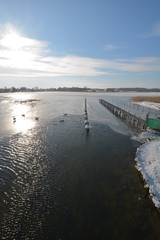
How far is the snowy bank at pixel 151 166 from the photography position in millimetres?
10323

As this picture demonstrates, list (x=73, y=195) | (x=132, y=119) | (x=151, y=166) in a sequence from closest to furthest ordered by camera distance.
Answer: (x=73, y=195), (x=151, y=166), (x=132, y=119)

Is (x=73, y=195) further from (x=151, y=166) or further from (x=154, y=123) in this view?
(x=154, y=123)

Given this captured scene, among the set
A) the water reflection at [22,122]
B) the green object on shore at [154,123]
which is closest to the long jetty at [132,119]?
the green object on shore at [154,123]

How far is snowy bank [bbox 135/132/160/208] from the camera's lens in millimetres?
10323

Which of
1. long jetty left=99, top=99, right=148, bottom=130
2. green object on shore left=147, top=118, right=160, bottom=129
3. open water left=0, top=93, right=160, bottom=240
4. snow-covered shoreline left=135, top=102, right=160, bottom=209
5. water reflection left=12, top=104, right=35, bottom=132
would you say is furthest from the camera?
long jetty left=99, top=99, right=148, bottom=130

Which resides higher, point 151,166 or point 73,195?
point 151,166

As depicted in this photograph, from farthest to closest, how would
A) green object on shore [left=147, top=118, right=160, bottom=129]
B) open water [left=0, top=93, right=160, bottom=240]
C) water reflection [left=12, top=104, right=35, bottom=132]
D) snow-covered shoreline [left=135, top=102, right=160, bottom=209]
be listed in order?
Answer: 1. water reflection [left=12, top=104, right=35, bottom=132]
2. green object on shore [left=147, top=118, right=160, bottom=129]
3. snow-covered shoreline [left=135, top=102, right=160, bottom=209]
4. open water [left=0, top=93, right=160, bottom=240]

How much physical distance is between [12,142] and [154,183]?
1617 centimetres

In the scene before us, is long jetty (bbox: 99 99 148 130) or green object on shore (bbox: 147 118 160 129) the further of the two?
long jetty (bbox: 99 99 148 130)

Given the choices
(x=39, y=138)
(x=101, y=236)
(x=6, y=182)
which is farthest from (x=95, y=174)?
(x=39, y=138)

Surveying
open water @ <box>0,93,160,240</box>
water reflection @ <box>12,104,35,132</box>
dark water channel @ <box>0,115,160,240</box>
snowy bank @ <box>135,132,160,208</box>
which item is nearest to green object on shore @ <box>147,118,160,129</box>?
snowy bank @ <box>135,132,160,208</box>

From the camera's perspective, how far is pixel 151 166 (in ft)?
44.2

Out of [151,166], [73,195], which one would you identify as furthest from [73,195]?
[151,166]

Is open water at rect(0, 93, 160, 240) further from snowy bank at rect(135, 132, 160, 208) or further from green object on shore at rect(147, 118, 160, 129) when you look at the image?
green object on shore at rect(147, 118, 160, 129)
